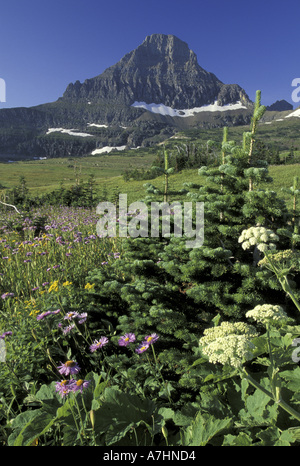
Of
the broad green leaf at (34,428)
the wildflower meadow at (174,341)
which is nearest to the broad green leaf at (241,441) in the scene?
the wildflower meadow at (174,341)

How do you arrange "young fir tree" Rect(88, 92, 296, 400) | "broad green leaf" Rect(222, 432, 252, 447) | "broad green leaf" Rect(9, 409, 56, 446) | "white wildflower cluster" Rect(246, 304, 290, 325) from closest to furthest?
1. "broad green leaf" Rect(222, 432, 252, 447)
2. "broad green leaf" Rect(9, 409, 56, 446)
3. "white wildflower cluster" Rect(246, 304, 290, 325)
4. "young fir tree" Rect(88, 92, 296, 400)

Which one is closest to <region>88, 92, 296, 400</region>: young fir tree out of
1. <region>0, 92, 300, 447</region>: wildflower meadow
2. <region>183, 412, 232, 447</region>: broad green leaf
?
<region>0, 92, 300, 447</region>: wildflower meadow

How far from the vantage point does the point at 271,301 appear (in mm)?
3688

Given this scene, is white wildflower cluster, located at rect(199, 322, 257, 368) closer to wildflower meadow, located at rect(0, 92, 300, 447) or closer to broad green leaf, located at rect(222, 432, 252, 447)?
wildflower meadow, located at rect(0, 92, 300, 447)

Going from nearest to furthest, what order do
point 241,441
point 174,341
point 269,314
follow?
point 241,441, point 269,314, point 174,341

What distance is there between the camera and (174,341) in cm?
310

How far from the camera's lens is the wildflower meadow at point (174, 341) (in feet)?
5.71

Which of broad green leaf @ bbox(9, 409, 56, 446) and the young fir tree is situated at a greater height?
the young fir tree

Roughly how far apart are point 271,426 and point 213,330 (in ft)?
2.29

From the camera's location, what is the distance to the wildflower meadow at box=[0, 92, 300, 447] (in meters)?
1.74

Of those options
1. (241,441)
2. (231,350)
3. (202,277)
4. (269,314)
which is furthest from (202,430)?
(202,277)

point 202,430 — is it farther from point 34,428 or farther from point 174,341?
point 174,341

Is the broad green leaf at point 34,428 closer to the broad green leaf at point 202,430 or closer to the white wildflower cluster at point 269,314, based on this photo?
the broad green leaf at point 202,430

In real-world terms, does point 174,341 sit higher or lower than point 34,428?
lower
